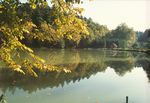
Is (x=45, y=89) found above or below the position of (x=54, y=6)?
below

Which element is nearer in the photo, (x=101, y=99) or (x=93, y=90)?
(x=101, y=99)

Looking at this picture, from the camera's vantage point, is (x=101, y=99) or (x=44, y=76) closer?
(x=101, y=99)

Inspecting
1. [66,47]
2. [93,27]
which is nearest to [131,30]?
[93,27]

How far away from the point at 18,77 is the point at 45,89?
5.20 m

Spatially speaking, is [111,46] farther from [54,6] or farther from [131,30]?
[54,6]

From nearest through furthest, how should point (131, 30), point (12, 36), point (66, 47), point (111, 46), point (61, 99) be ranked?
point (12, 36) → point (61, 99) → point (66, 47) → point (111, 46) → point (131, 30)

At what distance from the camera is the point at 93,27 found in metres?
130

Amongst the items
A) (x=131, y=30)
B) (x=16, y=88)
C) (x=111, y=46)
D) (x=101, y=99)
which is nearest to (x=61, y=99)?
(x=101, y=99)

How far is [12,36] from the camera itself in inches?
215

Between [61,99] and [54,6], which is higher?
[54,6]

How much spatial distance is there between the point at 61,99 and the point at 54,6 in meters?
13.4

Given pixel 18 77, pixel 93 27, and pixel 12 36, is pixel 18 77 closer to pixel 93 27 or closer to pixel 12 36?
pixel 12 36

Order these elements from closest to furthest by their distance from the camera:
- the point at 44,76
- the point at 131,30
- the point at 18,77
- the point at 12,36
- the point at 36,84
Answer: the point at 12,36
the point at 36,84
the point at 18,77
the point at 44,76
the point at 131,30

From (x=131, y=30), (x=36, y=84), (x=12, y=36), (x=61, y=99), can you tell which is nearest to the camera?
(x=12, y=36)
